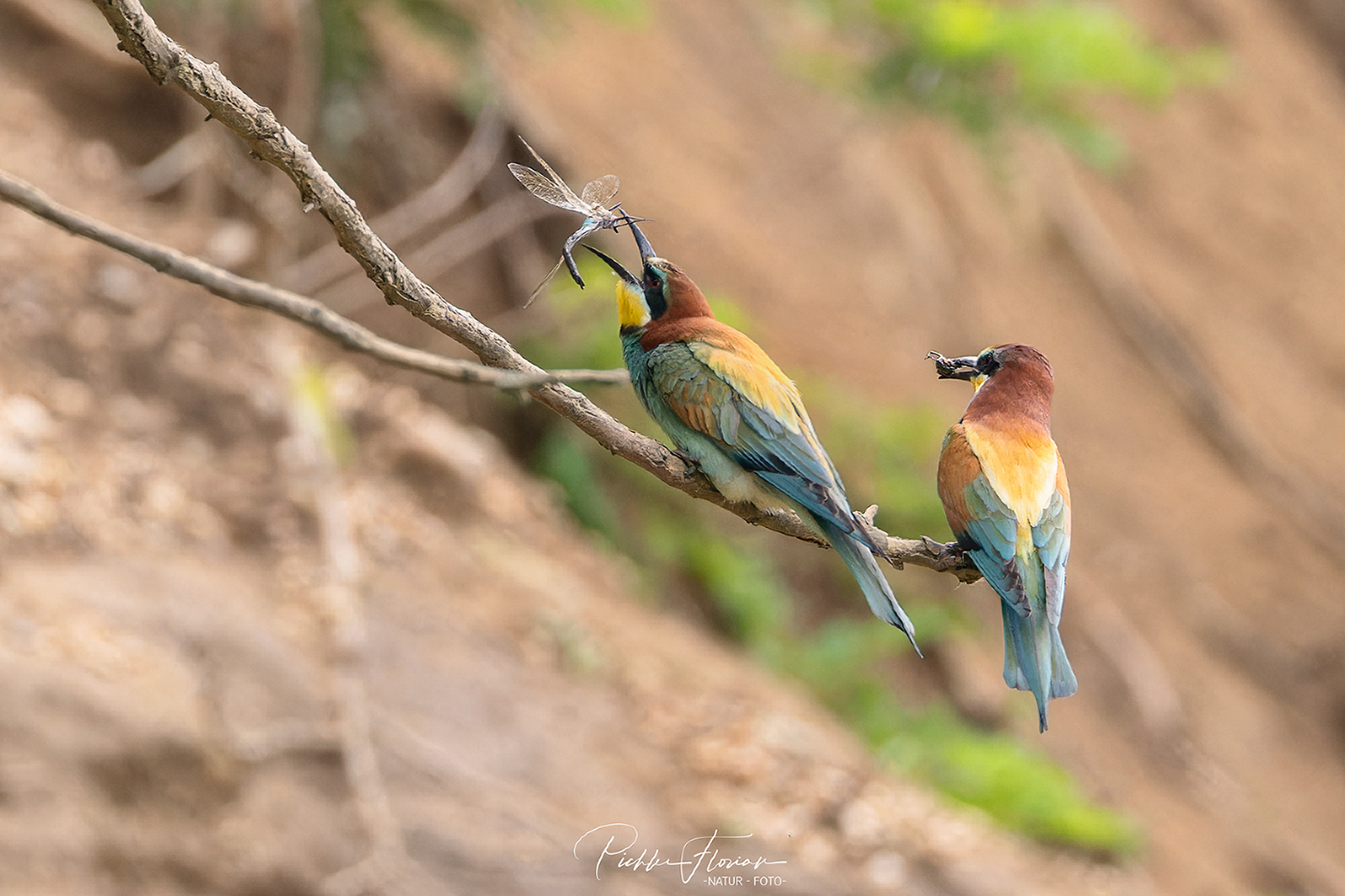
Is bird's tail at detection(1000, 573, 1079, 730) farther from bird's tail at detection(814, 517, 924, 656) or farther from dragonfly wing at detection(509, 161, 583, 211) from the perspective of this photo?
dragonfly wing at detection(509, 161, 583, 211)

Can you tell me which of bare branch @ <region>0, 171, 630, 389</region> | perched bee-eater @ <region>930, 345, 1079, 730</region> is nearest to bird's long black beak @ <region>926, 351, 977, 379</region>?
perched bee-eater @ <region>930, 345, 1079, 730</region>

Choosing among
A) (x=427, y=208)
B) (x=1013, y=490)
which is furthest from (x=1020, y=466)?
(x=427, y=208)

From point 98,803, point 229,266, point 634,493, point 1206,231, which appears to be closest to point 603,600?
point 634,493

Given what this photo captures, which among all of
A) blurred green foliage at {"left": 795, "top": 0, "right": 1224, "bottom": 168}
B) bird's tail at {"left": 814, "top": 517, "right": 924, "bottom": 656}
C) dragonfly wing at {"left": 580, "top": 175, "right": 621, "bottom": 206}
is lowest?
bird's tail at {"left": 814, "top": 517, "right": 924, "bottom": 656}

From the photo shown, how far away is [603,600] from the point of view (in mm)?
5477

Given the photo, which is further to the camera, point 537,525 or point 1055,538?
point 537,525

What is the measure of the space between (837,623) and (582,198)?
5.92 meters

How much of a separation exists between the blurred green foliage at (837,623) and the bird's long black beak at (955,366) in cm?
422

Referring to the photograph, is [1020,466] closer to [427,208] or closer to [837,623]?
[427,208]

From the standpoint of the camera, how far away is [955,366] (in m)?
1.13

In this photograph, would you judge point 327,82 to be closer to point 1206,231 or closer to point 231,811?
point 231,811

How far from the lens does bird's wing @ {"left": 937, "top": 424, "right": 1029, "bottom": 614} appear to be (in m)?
1.22

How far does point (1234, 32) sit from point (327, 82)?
45.9ft

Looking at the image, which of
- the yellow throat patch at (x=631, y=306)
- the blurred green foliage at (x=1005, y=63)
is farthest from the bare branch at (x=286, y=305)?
the blurred green foliage at (x=1005, y=63)
